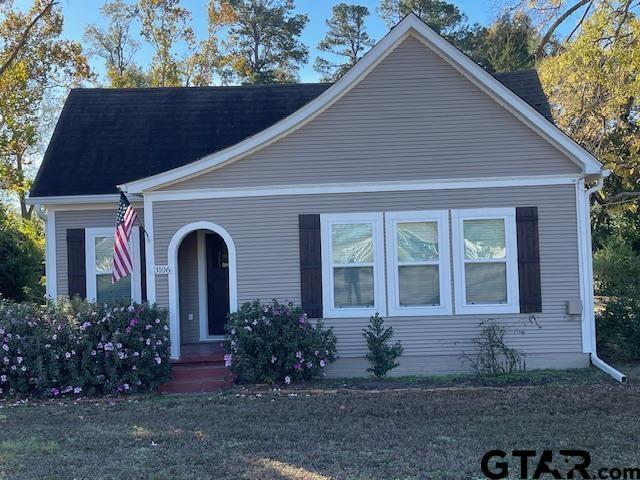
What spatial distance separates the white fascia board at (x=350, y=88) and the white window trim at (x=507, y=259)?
52.5 inches

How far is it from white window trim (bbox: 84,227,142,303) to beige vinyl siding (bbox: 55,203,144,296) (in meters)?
0.14

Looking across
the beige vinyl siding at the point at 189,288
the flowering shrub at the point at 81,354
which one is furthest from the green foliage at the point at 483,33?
the flowering shrub at the point at 81,354

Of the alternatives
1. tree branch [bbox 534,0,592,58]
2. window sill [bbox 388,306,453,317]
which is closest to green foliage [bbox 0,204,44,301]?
window sill [bbox 388,306,453,317]

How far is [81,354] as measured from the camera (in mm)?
8469

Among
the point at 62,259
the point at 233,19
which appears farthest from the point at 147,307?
the point at 233,19

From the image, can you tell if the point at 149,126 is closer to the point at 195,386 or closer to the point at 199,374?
the point at 199,374

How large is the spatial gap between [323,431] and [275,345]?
7.87 feet

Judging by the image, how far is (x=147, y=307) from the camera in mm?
8906

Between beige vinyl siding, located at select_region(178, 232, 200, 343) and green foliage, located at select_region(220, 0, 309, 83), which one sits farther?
green foliage, located at select_region(220, 0, 309, 83)

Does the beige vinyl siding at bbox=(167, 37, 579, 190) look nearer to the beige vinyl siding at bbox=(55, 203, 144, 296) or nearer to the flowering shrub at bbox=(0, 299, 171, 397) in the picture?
the beige vinyl siding at bbox=(55, 203, 144, 296)

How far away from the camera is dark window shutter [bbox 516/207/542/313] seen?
9.10 m

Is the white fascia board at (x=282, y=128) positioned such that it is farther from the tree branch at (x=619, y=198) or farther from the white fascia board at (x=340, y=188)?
the tree branch at (x=619, y=198)

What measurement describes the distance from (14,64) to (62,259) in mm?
16313

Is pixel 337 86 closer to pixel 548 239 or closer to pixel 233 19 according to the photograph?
pixel 548 239
